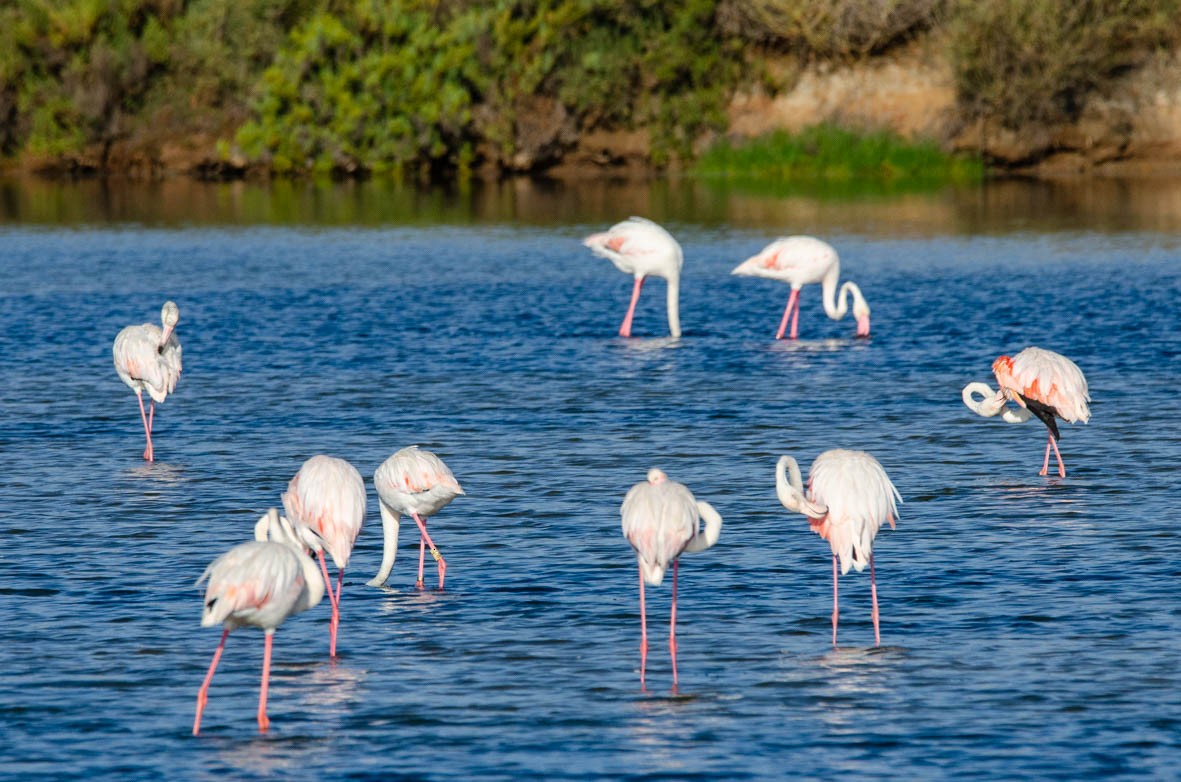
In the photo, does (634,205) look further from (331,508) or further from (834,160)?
(331,508)

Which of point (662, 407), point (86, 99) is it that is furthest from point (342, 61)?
point (662, 407)

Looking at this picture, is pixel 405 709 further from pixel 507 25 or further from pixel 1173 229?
pixel 507 25

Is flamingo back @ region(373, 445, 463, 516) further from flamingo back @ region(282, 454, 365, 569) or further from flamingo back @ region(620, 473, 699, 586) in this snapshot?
flamingo back @ region(620, 473, 699, 586)

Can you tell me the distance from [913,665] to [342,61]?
4714cm

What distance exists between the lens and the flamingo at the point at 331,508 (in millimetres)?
9398

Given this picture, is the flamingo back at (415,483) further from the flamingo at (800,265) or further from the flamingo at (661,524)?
the flamingo at (800,265)

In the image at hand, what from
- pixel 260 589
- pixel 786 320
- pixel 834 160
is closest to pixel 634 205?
pixel 834 160

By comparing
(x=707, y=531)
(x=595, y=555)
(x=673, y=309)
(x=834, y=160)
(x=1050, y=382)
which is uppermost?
(x=834, y=160)

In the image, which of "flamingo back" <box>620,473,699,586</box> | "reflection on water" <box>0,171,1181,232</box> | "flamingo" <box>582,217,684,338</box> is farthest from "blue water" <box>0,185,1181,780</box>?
"reflection on water" <box>0,171,1181,232</box>

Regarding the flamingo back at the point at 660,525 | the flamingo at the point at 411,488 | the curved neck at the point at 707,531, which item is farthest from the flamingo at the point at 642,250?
the flamingo back at the point at 660,525

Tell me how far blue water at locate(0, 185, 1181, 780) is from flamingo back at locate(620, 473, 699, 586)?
2.03 feet

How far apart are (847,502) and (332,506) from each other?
2.51 m

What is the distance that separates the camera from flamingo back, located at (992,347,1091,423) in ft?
42.8

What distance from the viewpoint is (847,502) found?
9.12 m
